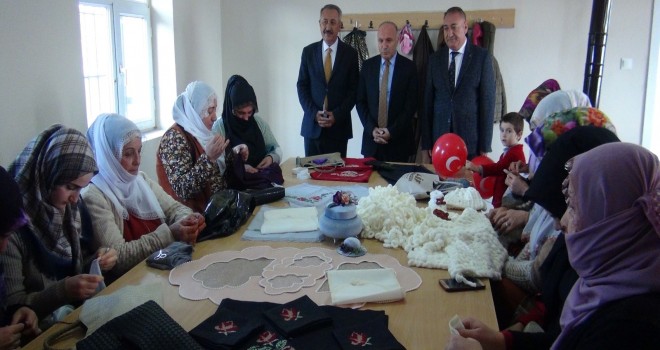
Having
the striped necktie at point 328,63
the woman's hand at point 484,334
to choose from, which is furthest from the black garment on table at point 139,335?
the striped necktie at point 328,63

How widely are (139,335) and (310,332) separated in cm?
41

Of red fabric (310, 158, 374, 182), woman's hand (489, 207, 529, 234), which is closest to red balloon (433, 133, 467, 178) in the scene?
red fabric (310, 158, 374, 182)

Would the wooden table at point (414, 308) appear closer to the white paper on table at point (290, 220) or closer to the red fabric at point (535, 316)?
the red fabric at point (535, 316)

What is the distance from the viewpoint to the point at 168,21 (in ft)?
13.8

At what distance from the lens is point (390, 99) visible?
4.00 m

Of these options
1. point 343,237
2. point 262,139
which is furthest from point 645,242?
point 262,139

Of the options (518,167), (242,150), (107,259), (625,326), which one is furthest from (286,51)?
(625,326)

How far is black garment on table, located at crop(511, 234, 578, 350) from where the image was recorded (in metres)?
1.47

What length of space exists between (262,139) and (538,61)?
2787 millimetres

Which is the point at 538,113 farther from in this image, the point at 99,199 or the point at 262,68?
the point at 262,68

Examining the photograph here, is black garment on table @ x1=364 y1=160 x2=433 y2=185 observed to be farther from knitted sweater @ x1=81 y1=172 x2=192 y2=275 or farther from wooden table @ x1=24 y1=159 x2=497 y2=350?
knitted sweater @ x1=81 y1=172 x2=192 y2=275

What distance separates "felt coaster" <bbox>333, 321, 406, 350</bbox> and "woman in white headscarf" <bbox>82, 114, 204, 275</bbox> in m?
0.86

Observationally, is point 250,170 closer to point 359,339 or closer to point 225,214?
point 225,214

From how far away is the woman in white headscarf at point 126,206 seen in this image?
6.51 ft
